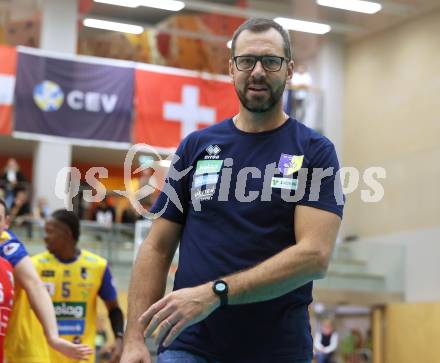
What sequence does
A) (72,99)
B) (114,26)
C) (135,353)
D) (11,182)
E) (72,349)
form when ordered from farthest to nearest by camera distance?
(114,26) → (72,99) → (11,182) → (72,349) → (135,353)

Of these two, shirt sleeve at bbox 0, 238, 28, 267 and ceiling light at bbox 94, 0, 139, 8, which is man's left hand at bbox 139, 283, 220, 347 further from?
ceiling light at bbox 94, 0, 139, 8

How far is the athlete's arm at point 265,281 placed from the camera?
2953 mm

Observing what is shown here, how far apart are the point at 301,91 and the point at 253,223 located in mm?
21094

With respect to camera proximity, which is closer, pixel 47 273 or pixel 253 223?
pixel 253 223

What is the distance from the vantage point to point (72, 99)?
73.4 feet

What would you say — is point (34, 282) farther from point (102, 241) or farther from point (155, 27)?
point (155, 27)

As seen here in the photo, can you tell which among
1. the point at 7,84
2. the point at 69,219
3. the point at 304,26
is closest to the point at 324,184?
the point at 69,219

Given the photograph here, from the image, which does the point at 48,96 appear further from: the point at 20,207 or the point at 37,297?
the point at 37,297

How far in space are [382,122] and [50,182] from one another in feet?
30.7

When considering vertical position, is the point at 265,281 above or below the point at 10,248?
above

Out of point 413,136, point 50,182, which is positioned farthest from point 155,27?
point 413,136

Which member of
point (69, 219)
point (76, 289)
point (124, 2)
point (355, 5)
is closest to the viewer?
point (69, 219)

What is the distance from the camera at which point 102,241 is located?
1920 centimetres

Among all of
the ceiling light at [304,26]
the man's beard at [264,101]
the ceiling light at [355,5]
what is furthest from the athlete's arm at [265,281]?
the ceiling light at [304,26]
